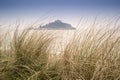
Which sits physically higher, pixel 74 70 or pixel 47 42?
pixel 47 42

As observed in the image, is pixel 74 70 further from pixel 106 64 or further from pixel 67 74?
pixel 106 64

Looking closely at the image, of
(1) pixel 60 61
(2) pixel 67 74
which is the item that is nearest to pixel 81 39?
(1) pixel 60 61

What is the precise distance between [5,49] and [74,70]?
128 cm

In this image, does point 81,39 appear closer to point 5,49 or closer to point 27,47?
point 27,47

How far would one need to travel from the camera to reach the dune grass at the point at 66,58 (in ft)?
9.32

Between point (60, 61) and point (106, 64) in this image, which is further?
point (60, 61)

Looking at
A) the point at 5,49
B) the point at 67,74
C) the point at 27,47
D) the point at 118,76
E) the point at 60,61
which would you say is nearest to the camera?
the point at 118,76

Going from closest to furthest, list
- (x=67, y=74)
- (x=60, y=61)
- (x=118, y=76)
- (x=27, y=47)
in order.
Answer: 1. (x=118, y=76)
2. (x=67, y=74)
3. (x=60, y=61)
4. (x=27, y=47)

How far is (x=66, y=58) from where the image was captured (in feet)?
10.0

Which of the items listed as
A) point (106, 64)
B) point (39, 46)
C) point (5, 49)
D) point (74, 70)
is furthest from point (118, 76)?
point (5, 49)

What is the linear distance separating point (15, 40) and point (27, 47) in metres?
0.25

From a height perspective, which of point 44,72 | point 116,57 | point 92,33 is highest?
point 92,33

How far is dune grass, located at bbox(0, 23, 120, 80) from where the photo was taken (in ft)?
9.32

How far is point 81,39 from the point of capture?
339cm
